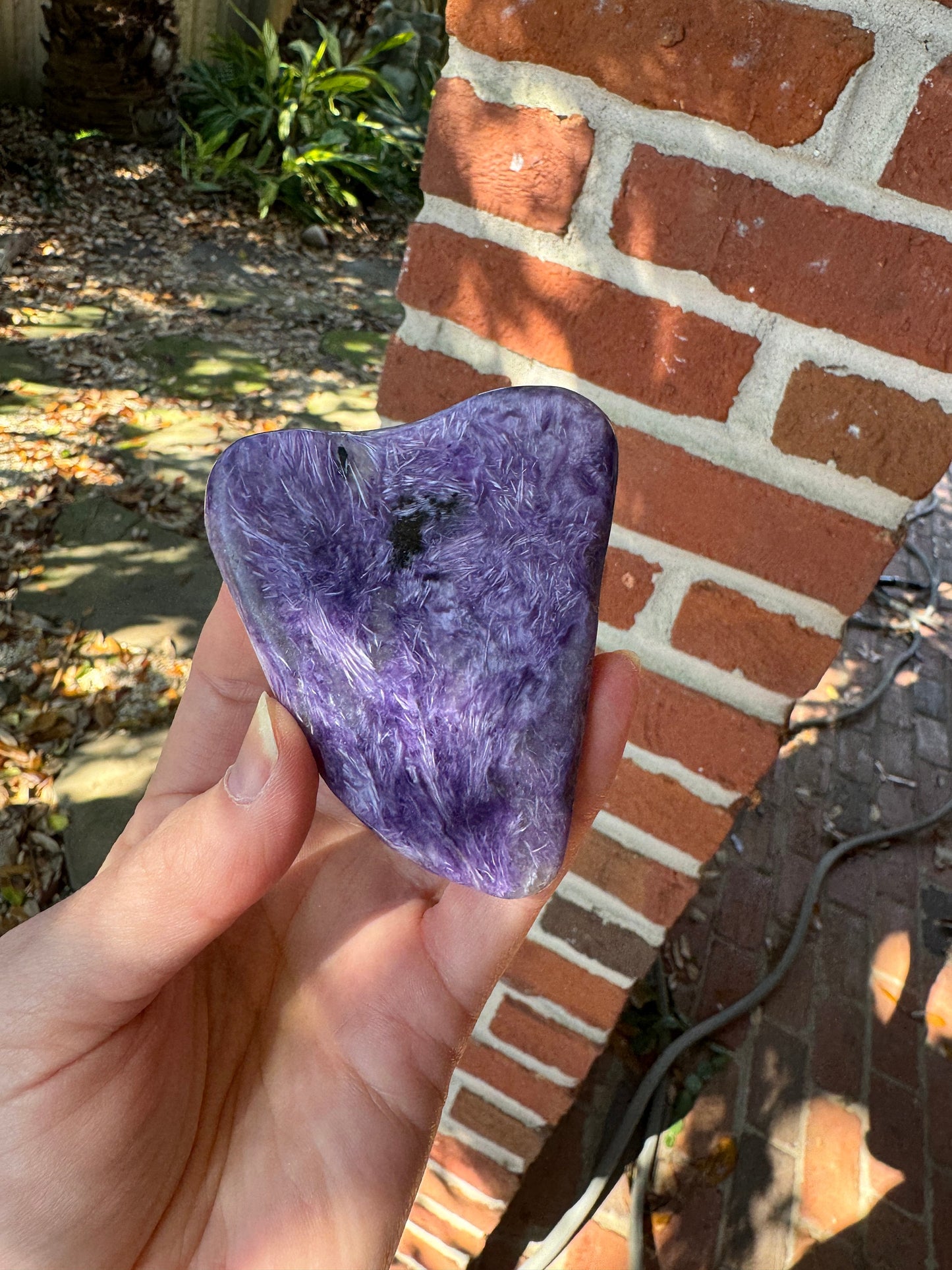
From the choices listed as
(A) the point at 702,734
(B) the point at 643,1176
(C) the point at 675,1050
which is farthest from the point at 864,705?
(A) the point at 702,734

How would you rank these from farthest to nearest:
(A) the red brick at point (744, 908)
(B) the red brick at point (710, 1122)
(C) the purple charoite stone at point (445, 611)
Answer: (A) the red brick at point (744, 908) < (B) the red brick at point (710, 1122) < (C) the purple charoite stone at point (445, 611)

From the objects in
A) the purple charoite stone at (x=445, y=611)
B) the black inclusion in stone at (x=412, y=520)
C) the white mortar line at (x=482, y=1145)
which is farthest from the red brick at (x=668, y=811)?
the white mortar line at (x=482, y=1145)

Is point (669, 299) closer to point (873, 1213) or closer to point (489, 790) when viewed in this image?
point (489, 790)

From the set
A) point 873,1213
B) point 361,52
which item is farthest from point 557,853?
point 361,52

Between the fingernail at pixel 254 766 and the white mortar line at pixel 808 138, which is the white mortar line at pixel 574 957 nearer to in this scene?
the fingernail at pixel 254 766

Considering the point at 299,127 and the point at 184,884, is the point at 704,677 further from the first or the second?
the point at 299,127
